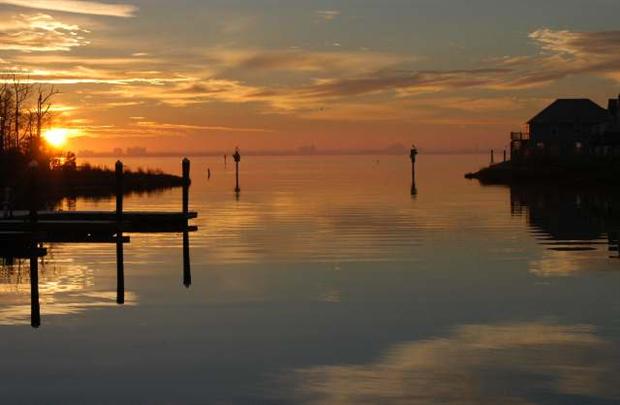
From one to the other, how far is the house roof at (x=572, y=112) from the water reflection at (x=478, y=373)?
135659 mm

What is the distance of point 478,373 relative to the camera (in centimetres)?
1565

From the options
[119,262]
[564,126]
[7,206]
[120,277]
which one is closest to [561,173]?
[564,126]

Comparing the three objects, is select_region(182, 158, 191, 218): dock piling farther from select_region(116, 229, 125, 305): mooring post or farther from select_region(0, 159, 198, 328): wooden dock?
select_region(116, 229, 125, 305): mooring post

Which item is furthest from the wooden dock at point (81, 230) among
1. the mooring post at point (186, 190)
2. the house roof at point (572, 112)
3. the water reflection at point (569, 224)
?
the house roof at point (572, 112)

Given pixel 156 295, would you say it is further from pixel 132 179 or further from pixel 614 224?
pixel 132 179

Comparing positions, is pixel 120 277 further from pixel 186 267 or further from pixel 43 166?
pixel 43 166

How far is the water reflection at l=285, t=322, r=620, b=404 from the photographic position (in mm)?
14336

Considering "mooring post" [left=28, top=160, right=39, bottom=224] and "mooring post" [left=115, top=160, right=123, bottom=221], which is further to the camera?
"mooring post" [left=115, top=160, right=123, bottom=221]

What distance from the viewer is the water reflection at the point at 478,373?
47.0 feet

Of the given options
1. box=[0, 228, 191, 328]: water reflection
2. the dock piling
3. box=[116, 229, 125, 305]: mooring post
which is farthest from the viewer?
the dock piling

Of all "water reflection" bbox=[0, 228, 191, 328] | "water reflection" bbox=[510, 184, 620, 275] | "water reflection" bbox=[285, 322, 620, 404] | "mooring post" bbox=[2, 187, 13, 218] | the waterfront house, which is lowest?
"water reflection" bbox=[285, 322, 620, 404]

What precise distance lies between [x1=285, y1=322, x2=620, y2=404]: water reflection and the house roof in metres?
136

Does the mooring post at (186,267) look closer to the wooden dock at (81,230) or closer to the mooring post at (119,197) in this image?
the wooden dock at (81,230)

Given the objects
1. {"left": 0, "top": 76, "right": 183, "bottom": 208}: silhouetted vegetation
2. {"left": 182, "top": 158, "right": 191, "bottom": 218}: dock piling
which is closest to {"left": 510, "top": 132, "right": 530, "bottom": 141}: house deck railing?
{"left": 0, "top": 76, "right": 183, "bottom": 208}: silhouetted vegetation
